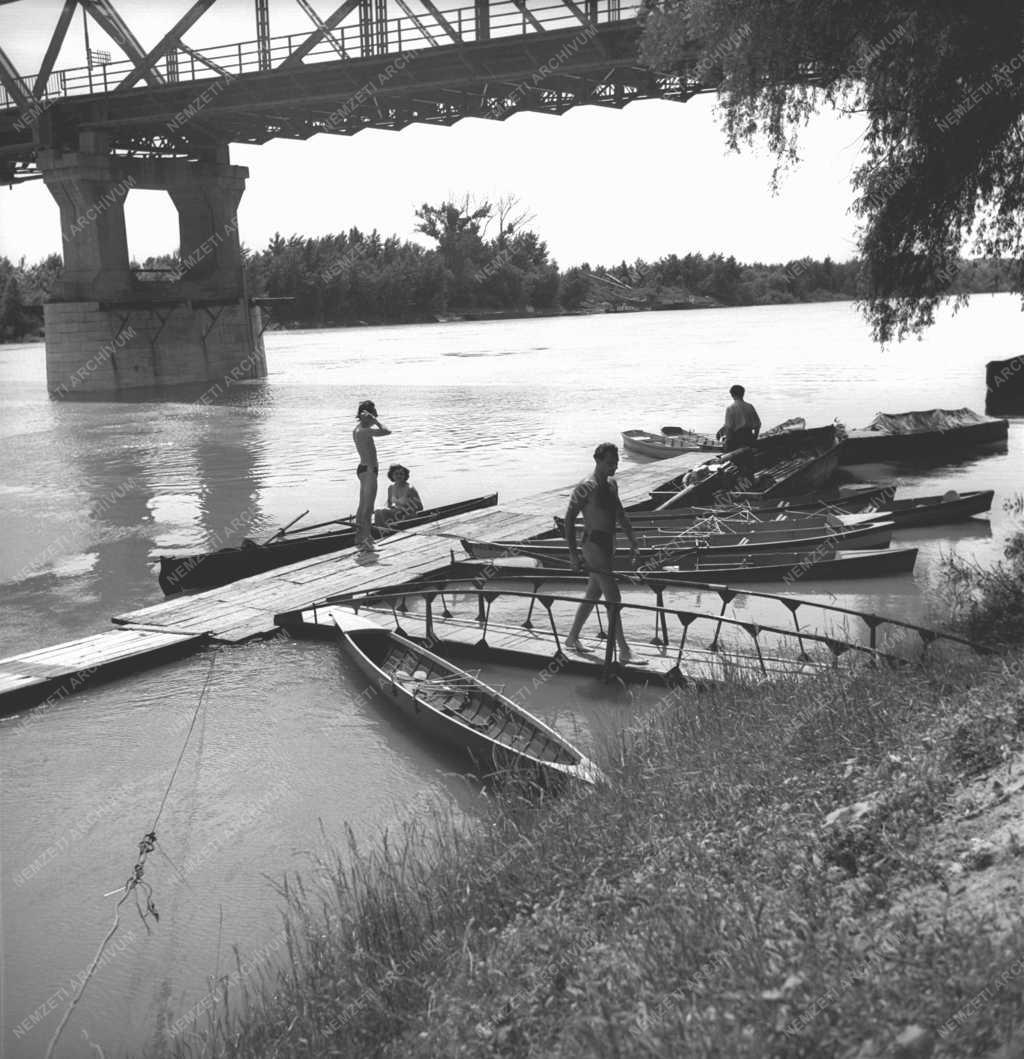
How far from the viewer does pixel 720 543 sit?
1800 cm

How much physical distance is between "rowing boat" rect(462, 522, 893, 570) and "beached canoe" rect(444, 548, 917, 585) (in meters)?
0.15

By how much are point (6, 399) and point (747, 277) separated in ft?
421

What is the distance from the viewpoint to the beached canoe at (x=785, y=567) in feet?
55.6

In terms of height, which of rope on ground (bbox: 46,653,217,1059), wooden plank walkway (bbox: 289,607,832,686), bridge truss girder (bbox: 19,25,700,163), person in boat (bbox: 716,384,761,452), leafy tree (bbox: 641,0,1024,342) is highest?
bridge truss girder (bbox: 19,25,700,163)

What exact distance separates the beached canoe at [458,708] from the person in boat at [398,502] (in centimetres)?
576

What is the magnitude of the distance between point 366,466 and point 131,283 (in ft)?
160

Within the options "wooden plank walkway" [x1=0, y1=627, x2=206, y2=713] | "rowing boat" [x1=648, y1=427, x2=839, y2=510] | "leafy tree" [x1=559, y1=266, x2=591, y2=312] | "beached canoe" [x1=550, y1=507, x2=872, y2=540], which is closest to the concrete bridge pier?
"rowing boat" [x1=648, y1=427, x2=839, y2=510]

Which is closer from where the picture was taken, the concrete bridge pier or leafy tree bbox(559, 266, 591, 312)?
the concrete bridge pier

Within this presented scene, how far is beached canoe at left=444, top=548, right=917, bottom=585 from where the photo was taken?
1694cm

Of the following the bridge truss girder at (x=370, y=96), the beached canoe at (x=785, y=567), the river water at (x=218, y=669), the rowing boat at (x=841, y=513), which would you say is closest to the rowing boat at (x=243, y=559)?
the river water at (x=218, y=669)

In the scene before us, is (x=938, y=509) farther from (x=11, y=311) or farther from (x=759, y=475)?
(x=11, y=311)

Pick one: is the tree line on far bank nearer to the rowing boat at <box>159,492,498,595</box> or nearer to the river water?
the river water

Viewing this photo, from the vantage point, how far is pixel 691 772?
7.39 metres

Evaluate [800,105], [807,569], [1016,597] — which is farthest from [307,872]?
[800,105]
